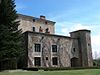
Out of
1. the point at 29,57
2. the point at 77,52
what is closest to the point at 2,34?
the point at 29,57

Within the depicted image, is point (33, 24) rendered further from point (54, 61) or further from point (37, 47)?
point (54, 61)

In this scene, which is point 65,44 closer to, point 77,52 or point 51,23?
point 77,52

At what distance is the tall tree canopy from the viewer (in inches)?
1447

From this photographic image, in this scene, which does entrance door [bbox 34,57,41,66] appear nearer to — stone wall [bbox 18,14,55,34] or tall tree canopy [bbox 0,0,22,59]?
tall tree canopy [bbox 0,0,22,59]

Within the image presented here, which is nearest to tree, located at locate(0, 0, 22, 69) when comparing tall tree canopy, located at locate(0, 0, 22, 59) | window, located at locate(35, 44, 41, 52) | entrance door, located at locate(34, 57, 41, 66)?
tall tree canopy, located at locate(0, 0, 22, 59)

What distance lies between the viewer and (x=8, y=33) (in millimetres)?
37656

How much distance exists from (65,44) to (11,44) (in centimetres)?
2128

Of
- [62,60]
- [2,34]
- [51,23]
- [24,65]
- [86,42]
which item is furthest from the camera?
[51,23]

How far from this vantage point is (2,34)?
3675 centimetres

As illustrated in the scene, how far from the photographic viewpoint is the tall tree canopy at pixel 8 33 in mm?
36750

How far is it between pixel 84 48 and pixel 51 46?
10.4 meters

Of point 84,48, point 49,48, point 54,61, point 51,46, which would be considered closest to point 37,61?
point 49,48

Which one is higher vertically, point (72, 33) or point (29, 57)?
point (72, 33)

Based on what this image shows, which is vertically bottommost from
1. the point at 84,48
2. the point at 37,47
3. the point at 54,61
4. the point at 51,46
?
the point at 54,61
